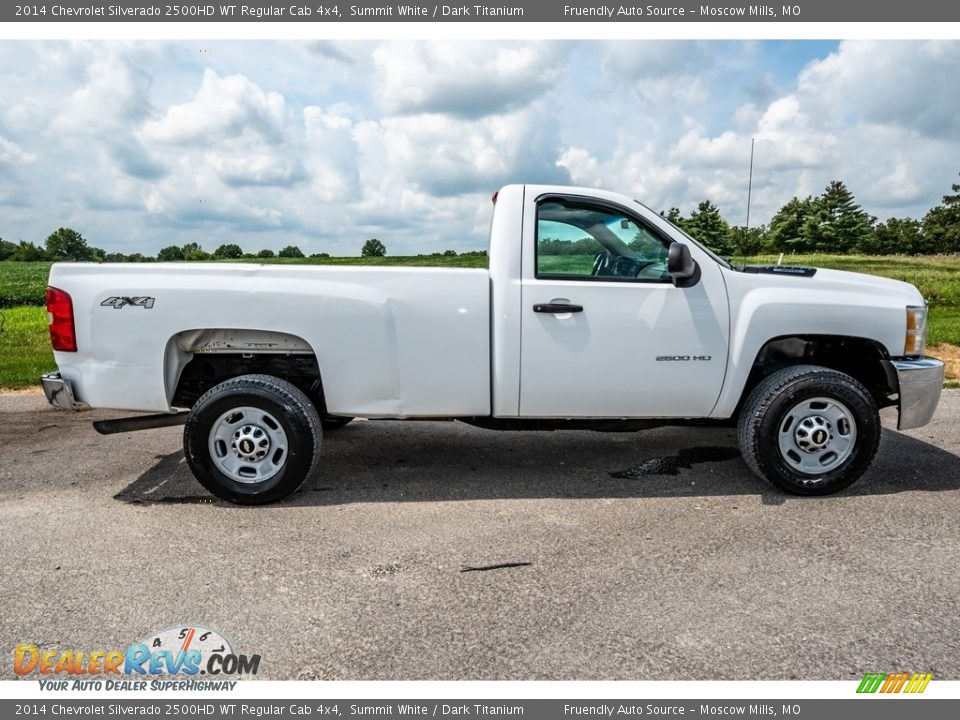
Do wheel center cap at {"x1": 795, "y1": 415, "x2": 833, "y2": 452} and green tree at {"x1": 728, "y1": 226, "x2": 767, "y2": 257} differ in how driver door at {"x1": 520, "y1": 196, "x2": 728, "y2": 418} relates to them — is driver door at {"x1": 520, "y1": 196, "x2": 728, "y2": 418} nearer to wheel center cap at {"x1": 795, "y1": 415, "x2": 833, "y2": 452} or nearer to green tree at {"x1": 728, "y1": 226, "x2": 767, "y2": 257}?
wheel center cap at {"x1": 795, "y1": 415, "x2": 833, "y2": 452}

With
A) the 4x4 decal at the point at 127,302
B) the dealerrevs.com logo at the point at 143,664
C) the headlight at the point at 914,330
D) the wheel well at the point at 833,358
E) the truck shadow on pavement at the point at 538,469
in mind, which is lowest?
the dealerrevs.com logo at the point at 143,664

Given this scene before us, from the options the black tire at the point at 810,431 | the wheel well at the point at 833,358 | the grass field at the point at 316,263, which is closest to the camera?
the black tire at the point at 810,431

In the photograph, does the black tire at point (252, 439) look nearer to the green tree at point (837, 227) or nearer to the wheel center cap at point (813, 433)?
the wheel center cap at point (813, 433)

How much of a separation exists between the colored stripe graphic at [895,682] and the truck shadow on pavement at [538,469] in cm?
174

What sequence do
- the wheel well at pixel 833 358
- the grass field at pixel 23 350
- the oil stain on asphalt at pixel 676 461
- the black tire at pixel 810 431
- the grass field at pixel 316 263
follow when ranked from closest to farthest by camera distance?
the black tire at pixel 810 431, the wheel well at pixel 833 358, the oil stain on asphalt at pixel 676 461, the grass field at pixel 316 263, the grass field at pixel 23 350

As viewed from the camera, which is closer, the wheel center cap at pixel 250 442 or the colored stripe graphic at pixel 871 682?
the colored stripe graphic at pixel 871 682

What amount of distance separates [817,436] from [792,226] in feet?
323

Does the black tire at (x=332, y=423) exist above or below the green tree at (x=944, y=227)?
below

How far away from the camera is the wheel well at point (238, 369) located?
435 cm

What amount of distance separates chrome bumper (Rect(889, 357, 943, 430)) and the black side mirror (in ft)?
5.06

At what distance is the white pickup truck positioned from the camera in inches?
156

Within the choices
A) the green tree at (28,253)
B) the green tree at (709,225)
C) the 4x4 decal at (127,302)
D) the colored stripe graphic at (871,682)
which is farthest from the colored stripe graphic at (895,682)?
the green tree at (709,225)

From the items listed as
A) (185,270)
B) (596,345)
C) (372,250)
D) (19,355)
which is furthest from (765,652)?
(19,355)

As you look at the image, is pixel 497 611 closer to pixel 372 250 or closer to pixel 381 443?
pixel 381 443
